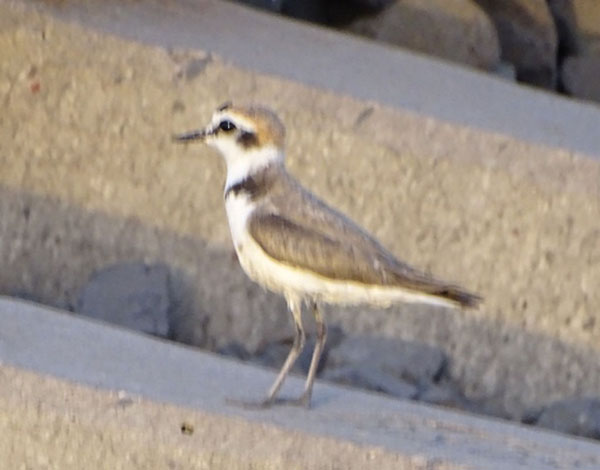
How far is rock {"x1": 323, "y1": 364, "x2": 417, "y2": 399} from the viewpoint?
17.7 feet

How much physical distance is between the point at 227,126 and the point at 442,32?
4.19 meters

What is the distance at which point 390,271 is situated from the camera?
4.23 meters

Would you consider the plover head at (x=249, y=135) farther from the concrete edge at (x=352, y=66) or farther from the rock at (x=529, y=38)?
→ the rock at (x=529, y=38)

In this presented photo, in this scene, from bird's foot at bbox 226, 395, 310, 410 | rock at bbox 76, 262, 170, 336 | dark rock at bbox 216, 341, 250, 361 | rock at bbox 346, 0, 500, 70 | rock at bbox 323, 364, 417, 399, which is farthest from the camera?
rock at bbox 346, 0, 500, 70

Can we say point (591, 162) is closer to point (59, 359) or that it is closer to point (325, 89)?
point (325, 89)

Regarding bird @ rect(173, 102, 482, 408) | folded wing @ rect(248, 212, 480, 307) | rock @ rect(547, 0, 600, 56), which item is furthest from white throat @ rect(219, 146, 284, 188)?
rock @ rect(547, 0, 600, 56)

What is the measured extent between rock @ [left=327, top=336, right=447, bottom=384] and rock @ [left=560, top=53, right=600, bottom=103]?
3756 mm

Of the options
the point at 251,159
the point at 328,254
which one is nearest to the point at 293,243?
the point at 328,254

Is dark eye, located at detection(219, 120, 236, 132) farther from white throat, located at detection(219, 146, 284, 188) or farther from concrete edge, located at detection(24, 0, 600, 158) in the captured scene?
concrete edge, located at detection(24, 0, 600, 158)

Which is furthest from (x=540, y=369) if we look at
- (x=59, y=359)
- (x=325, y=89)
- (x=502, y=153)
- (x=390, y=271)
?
(x=59, y=359)

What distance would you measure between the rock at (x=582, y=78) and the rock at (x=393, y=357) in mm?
3756

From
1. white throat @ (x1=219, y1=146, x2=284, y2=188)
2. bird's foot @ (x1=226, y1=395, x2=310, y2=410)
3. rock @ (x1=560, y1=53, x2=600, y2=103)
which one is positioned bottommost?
bird's foot @ (x1=226, y1=395, x2=310, y2=410)

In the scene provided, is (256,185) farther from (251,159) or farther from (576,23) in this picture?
(576,23)

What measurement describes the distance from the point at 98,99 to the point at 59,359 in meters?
1.81
